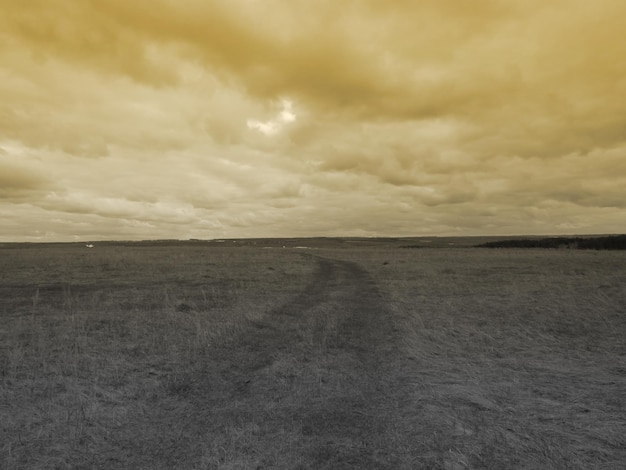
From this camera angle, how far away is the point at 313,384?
835cm

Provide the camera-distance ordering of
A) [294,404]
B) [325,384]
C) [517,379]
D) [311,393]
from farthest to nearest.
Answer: [517,379] < [325,384] < [311,393] < [294,404]

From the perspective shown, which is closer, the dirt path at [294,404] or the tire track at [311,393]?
the dirt path at [294,404]

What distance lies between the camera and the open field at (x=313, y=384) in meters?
5.70

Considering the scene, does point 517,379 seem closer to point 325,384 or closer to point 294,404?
point 325,384

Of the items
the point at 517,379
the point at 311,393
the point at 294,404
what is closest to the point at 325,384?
the point at 311,393

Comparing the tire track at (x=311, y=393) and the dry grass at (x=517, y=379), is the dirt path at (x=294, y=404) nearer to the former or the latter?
the tire track at (x=311, y=393)

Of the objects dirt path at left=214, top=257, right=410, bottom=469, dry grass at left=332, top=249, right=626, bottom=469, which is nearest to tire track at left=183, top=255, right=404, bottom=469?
dirt path at left=214, top=257, right=410, bottom=469

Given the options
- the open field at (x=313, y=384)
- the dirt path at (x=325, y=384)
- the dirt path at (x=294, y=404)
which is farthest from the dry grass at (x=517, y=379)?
the dirt path at (x=294, y=404)

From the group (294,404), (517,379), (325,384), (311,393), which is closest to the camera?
(294,404)

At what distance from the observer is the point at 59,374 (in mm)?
8945

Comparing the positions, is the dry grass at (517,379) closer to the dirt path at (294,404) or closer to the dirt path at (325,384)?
the dirt path at (325,384)

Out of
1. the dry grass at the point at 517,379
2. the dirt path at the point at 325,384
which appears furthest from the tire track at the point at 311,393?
the dry grass at the point at 517,379

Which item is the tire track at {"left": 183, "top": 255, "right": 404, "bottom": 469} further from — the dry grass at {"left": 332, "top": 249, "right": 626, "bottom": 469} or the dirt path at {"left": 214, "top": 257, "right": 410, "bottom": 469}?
the dry grass at {"left": 332, "top": 249, "right": 626, "bottom": 469}

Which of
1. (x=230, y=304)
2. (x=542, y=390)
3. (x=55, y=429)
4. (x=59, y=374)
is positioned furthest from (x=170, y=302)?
(x=542, y=390)
